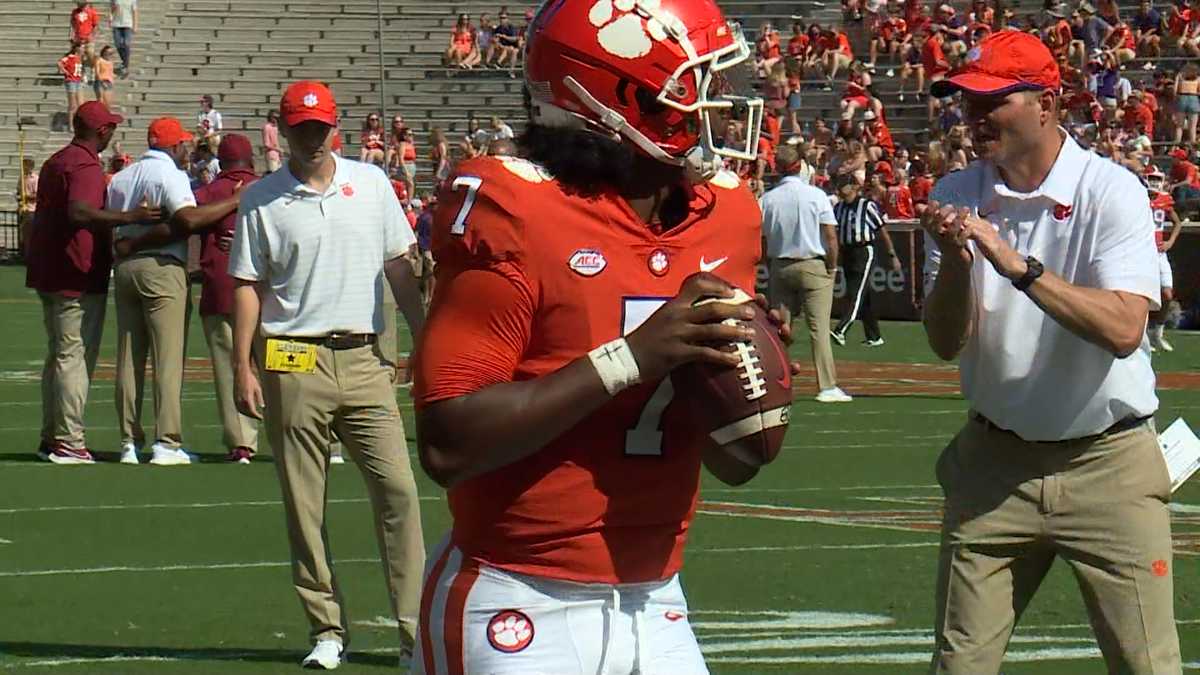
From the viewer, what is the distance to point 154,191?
13805mm

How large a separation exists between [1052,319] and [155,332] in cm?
919

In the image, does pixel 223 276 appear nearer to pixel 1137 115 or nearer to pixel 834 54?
pixel 1137 115

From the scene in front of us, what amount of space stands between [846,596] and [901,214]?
70.7ft

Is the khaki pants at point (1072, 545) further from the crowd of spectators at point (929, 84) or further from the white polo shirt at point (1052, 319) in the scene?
the crowd of spectators at point (929, 84)

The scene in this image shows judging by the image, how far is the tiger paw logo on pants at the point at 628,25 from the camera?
12.2ft

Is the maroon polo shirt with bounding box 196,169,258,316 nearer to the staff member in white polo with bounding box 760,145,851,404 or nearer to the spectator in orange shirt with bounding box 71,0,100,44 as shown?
the staff member in white polo with bounding box 760,145,851,404

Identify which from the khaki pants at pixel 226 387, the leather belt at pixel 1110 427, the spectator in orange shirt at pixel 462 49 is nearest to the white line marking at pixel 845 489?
the khaki pants at pixel 226 387

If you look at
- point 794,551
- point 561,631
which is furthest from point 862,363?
point 561,631

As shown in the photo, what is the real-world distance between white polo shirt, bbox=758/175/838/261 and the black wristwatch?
12274mm

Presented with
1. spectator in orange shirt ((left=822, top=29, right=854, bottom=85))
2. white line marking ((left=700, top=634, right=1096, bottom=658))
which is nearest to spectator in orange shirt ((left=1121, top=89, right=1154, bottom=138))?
spectator in orange shirt ((left=822, top=29, right=854, bottom=85))

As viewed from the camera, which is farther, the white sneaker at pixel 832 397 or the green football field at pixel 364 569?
the white sneaker at pixel 832 397

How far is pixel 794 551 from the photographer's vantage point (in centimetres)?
1048

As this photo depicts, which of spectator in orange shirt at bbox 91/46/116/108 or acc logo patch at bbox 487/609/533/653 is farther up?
acc logo patch at bbox 487/609/533/653

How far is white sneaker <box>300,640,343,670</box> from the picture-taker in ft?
26.1
